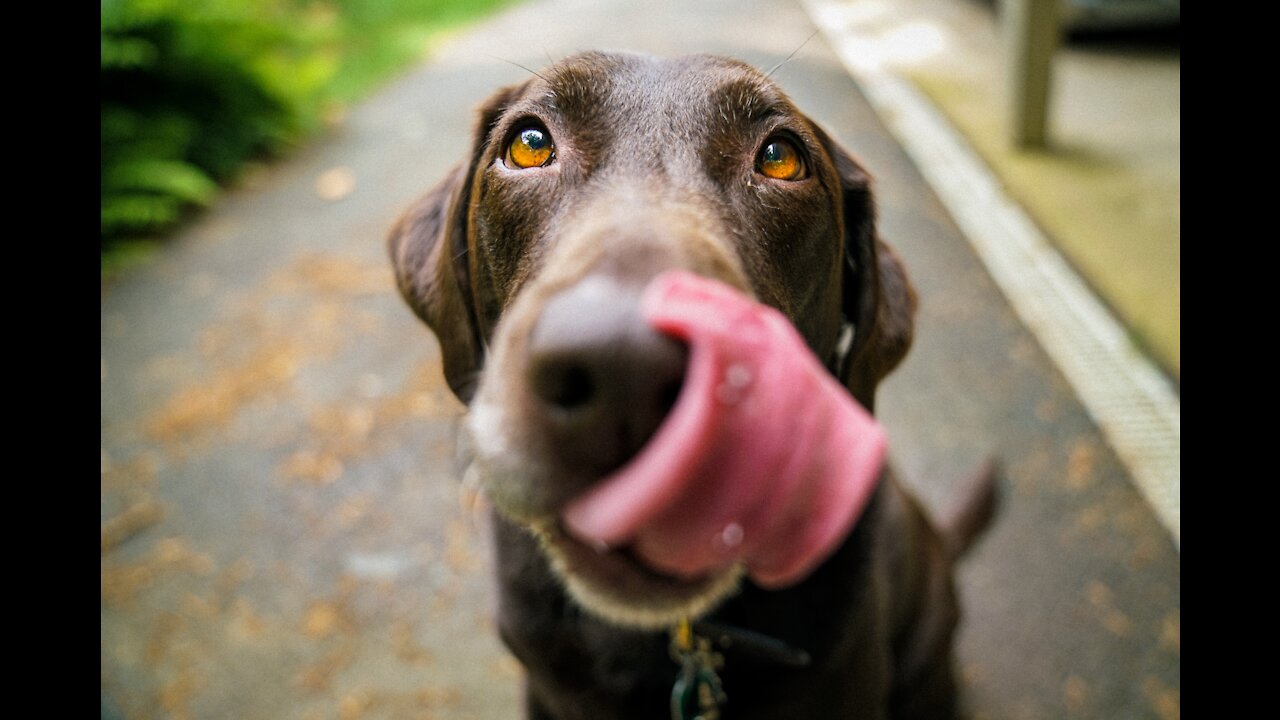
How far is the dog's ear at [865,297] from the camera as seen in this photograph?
6.75ft

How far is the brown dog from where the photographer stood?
3.39 feet

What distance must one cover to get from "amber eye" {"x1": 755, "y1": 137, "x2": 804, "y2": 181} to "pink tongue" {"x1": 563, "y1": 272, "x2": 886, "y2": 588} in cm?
81

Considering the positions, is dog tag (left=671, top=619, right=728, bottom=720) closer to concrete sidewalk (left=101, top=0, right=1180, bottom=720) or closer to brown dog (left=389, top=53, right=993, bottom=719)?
brown dog (left=389, top=53, right=993, bottom=719)

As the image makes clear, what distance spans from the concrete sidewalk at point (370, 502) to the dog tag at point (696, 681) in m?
Answer: 1.19

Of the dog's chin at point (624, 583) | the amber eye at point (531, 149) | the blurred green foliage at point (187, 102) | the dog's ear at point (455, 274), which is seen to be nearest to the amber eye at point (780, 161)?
the amber eye at point (531, 149)

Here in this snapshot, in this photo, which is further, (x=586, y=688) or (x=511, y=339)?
(x=586, y=688)

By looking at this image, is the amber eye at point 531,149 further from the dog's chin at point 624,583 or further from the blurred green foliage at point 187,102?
the blurred green foliage at point 187,102

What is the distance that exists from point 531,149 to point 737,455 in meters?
1.10

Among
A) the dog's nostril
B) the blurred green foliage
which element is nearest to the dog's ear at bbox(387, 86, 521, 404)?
the dog's nostril

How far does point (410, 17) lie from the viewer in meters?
11.9

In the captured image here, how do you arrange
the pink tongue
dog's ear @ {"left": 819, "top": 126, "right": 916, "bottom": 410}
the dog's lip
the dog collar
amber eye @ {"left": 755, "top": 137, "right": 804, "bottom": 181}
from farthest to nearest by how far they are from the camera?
dog's ear @ {"left": 819, "top": 126, "right": 916, "bottom": 410} < the dog collar < amber eye @ {"left": 755, "top": 137, "right": 804, "bottom": 181} < the dog's lip < the pink tongue
